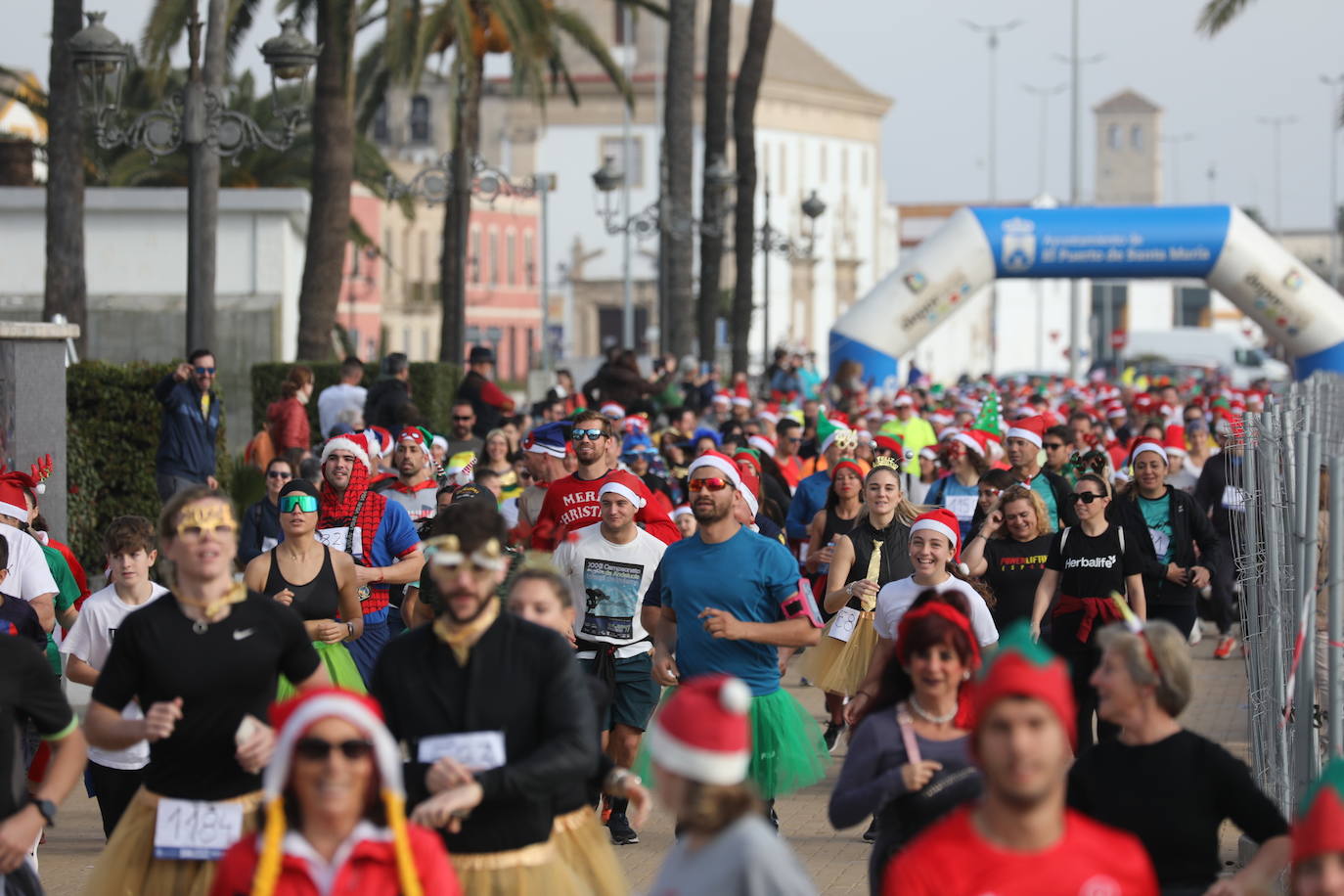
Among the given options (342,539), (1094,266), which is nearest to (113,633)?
(342,539)

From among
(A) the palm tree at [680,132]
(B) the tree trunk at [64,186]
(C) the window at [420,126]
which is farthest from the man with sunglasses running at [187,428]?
(C) the window at [420,126]

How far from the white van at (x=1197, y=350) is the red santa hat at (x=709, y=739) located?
80.5 m

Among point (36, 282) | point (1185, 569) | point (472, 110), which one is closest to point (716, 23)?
point (472, 110)

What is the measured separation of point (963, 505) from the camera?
41.8ft

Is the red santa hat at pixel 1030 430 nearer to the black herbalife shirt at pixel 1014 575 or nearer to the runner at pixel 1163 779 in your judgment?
the black herbalife shirt at pixel 1014 575

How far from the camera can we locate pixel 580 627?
9367 mm

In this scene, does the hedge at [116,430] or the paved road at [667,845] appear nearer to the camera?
the paved road at [667,845]

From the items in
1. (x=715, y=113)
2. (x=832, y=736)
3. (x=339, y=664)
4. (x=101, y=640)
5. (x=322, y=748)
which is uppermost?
(x=715, y=113)

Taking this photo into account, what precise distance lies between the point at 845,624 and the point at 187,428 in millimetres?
6870

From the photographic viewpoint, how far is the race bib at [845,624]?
9.96 metres

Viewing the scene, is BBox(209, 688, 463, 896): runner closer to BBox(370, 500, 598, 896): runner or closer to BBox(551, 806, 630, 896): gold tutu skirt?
BBox(370, 500, 598, 896): runner

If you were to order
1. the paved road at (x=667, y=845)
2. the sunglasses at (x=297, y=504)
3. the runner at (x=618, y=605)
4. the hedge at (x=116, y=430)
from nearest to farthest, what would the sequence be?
the sunglasses at (x=297, y=504) < the paved road at (x=667, y=845) < the runner at (x=618, y=605) < the hedge at (x=116, y=430)

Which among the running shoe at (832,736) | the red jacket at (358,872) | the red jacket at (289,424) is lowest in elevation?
the running shoe at (832,736)

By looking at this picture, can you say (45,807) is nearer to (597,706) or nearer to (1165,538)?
(597,706)
